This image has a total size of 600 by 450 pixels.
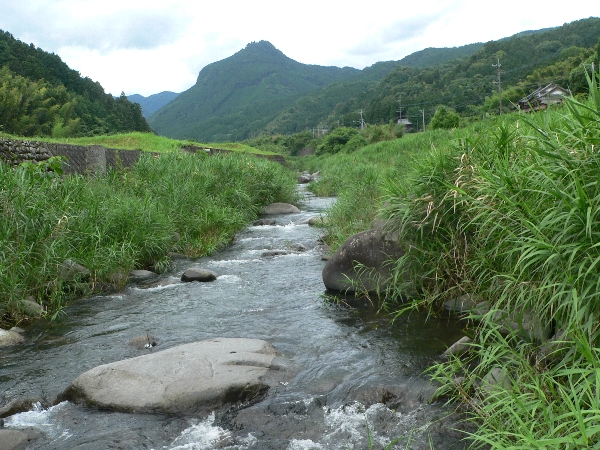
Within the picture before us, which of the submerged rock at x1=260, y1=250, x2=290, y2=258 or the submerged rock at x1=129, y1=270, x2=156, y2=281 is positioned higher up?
the submerged rock at x1=129, y1=270, x2=156, y2=281

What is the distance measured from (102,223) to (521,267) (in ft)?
20.7

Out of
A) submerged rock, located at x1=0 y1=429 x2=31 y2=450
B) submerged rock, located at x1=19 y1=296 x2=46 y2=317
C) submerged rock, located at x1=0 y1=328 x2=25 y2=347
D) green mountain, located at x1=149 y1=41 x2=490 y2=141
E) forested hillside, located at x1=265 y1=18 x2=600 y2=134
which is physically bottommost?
submerged rock, located at x1=0 y1=429 x2=31 y2=450

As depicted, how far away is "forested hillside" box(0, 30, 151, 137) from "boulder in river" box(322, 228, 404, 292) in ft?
70.2

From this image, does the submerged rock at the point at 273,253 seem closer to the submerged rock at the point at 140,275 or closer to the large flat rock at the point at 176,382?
the submerged rock at the point at 140,275

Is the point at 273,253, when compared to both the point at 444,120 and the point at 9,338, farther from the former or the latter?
the point at 444,120

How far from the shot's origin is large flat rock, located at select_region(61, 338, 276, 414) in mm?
3879

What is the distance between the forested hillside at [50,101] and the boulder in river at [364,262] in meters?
21.4

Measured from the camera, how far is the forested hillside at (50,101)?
30438 millimetres

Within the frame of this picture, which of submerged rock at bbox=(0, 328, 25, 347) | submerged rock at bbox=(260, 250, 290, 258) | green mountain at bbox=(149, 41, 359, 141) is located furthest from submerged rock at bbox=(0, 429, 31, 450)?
green mountain at bbox=(149, 41, 359, 141)

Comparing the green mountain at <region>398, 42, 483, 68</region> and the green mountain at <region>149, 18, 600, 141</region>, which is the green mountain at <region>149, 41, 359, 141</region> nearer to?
the green mountain at <region>149, 18, 600, 141</region>

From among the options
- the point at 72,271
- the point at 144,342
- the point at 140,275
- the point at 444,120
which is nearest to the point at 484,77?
the point at 444,120

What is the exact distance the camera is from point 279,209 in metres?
15.5

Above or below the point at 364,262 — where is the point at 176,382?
below

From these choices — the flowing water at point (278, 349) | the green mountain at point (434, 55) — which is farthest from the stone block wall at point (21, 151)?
the green mountain at point (434, 55)
